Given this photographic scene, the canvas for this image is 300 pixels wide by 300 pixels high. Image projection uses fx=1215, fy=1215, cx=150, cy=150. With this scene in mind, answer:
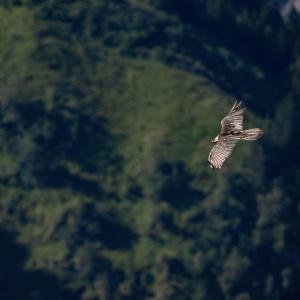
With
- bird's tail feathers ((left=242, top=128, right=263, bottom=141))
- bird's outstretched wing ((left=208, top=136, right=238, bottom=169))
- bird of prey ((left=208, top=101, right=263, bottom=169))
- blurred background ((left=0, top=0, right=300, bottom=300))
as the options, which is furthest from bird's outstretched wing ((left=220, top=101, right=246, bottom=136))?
blurred background ((left=0, top=0, right=300, bottom=300))

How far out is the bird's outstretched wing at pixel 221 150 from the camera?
1481 inches

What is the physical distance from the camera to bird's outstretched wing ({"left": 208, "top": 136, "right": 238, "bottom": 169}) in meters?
37.6

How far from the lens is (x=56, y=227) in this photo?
158 metres

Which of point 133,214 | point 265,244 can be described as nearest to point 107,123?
point 133,214

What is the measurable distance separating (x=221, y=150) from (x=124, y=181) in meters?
131

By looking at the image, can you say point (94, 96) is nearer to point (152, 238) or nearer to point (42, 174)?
point (42, 174)

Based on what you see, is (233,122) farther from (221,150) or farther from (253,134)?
(253,134)

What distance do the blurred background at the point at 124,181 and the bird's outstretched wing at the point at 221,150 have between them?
374ft

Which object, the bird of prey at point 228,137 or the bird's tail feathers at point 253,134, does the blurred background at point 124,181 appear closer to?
the bird of prey at point 228,137

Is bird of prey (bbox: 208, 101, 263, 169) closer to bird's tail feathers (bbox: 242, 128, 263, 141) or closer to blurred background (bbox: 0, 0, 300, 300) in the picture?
bird's tail feathers (bbox: 242, 128, 263, 141)

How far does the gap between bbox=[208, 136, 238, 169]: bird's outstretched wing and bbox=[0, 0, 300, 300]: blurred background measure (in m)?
114

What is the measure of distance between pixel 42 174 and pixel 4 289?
75.8ft

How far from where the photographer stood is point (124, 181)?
553ft

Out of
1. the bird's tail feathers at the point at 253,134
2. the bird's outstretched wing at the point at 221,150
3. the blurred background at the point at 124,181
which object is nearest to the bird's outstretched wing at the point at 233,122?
the bird's outstretched wing at the point at 221,150
